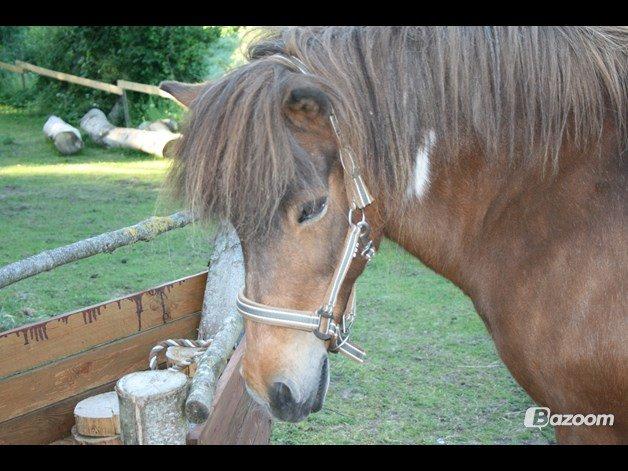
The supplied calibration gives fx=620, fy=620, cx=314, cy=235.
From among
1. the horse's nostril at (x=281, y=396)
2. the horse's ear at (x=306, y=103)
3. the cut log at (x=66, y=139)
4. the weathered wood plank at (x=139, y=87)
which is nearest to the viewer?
the horse's ear at (x=306, y=103)

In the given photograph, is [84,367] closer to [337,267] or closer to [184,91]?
[184,91]

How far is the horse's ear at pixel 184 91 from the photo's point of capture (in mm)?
2256

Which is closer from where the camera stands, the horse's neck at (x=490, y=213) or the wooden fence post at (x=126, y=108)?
the horse's neck at (x=490, y=213)

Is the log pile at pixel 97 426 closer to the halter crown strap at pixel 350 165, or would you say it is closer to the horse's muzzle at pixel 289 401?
the horse's muzzle at pixel 289 401

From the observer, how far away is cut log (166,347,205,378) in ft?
10.5

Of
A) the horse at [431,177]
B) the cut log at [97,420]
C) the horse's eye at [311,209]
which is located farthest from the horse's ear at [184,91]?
the cut log at [97,420]

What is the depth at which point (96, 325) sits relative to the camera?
3236 mm

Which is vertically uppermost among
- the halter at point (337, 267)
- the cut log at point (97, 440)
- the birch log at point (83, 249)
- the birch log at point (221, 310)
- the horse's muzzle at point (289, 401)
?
the halter at point (337, 267)

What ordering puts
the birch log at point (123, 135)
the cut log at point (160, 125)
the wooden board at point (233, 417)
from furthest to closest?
1. the cut log at point (160, 125)
2. the birch log at point (123, 135)
3. the wooden board at point (233, 417)

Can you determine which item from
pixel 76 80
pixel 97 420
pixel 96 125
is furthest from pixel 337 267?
pixel 76 80

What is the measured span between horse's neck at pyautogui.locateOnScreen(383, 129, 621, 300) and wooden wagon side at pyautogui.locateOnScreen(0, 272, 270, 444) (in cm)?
110

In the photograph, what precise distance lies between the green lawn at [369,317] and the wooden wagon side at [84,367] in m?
0.62

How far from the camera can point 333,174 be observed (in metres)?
1.96

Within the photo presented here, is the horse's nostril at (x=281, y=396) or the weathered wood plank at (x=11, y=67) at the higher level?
the weathered wood plank at (x=11, y=67)
